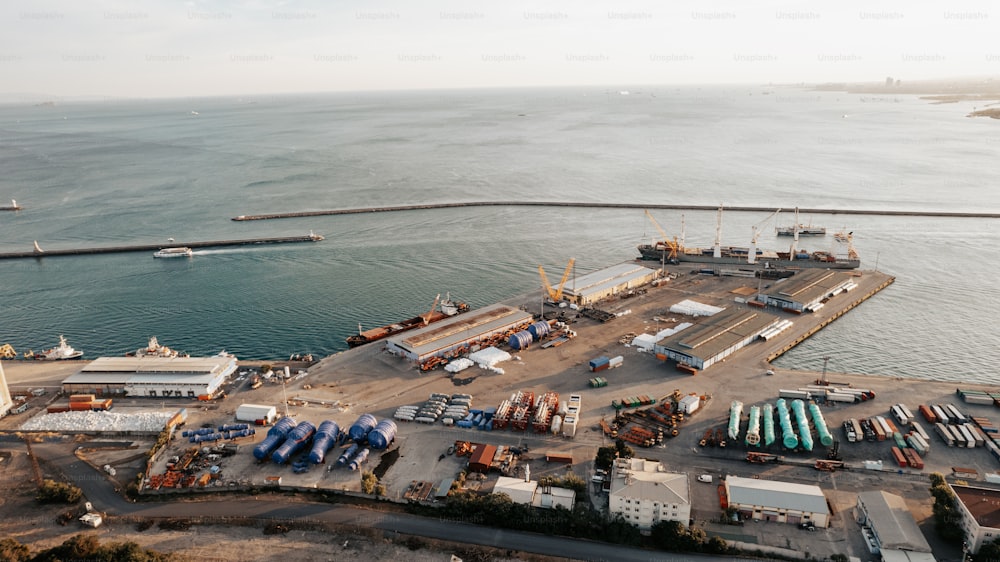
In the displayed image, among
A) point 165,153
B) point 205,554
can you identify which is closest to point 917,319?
point 205,554

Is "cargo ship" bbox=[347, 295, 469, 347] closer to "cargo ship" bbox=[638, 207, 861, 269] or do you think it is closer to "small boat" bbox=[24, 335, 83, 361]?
"small boat" bbox=[24, 335, 83, 361]

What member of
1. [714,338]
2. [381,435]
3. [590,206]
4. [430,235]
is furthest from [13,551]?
[590,206]

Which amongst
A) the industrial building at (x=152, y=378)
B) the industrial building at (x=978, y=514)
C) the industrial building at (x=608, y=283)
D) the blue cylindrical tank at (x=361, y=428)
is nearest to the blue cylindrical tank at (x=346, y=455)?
the blue cylindrical tank at (x=361, y=428)

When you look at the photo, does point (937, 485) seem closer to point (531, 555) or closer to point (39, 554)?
point (531, 555)

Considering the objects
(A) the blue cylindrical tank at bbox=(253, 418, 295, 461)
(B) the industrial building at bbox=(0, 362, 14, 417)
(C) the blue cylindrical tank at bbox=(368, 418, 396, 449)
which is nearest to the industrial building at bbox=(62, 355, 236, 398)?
(B) the industrial building at bbox=(0, 362, 14, 417)

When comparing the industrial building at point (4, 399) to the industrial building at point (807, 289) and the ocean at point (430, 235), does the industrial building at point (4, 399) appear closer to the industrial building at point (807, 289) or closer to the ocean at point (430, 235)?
the ocean at point (430, 235)

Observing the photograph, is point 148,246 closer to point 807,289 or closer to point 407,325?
point 407,325
